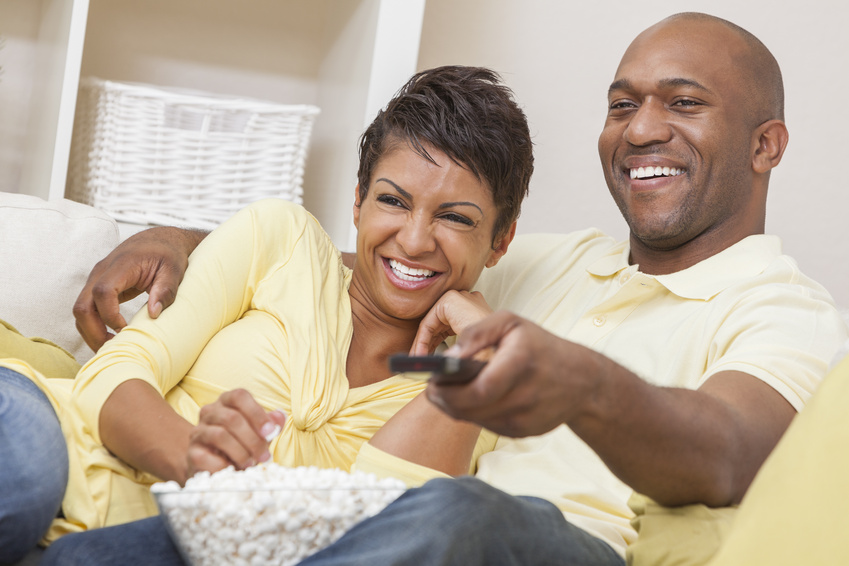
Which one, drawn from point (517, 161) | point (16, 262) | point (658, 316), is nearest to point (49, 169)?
point (16, 262)

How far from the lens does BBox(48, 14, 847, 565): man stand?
0.73 metres

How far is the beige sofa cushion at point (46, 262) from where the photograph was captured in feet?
4.88

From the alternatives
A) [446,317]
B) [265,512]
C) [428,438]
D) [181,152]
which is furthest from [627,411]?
[181,152]

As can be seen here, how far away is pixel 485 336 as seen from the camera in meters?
0.70

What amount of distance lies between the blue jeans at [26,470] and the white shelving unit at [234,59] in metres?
0.85

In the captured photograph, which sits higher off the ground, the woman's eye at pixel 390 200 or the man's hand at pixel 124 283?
the woman's eye at pixel 390 200

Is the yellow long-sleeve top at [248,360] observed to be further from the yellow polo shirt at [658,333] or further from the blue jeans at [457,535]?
the blue jeans at [457,535]

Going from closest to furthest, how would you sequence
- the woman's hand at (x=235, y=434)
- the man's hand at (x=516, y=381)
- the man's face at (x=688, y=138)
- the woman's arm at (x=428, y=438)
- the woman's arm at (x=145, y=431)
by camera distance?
the man's hand at (x=516, y=381)
the woman's hand at (x=235, y=434)
the woman's arm at (x=145, y=431)
the woman's arm at (x=428, y=438)
the man's face at (x=688, y=138)

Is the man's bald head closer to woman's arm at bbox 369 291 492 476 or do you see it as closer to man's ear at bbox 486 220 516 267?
man's ear at bbox 486 220 516 267

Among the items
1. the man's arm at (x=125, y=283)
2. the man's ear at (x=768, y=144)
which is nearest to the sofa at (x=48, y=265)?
the man's arm at (x=125, y=283)

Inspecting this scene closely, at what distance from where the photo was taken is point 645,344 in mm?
1298

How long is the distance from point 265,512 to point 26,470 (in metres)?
0.35

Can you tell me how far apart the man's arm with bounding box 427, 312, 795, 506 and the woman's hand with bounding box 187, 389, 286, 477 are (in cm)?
24

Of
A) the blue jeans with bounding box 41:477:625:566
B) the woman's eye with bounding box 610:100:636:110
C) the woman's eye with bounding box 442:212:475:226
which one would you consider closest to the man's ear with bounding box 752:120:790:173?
the woman's eye with bounding box 610:100:636:110
